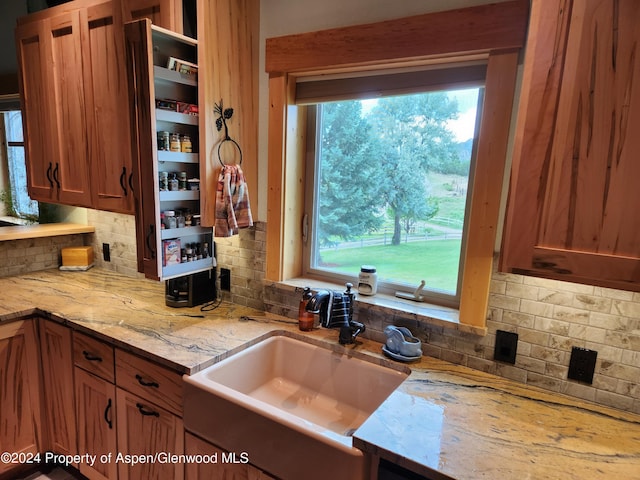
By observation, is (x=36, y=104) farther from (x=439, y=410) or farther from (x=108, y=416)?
(x=439, y=410)

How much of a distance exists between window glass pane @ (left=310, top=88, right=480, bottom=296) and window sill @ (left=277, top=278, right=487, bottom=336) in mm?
88

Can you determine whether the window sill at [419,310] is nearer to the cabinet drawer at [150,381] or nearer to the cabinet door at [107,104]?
the cabinet drawer at [150,381]

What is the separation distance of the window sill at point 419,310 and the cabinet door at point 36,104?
65.2 inches

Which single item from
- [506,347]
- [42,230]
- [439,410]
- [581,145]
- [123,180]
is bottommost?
[439,410]

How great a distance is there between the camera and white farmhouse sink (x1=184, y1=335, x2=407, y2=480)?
109 centimetres

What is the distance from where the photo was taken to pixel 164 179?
1.58 m

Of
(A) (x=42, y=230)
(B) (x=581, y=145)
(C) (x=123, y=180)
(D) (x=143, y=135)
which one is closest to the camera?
(B) (x=581, y=145)

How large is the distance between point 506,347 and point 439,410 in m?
0.40

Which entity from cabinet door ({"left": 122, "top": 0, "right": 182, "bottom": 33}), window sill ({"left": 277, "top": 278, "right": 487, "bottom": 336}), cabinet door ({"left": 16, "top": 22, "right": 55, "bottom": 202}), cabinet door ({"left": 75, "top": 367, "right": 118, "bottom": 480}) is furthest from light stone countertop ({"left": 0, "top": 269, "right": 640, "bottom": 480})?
cabinet door ({"left": 122, "top": 0, "right": 182, "bottom": 33})

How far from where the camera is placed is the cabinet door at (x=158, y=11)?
1.61m

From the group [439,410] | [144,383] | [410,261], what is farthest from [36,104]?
[439,410]

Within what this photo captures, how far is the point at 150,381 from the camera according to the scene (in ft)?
4.92

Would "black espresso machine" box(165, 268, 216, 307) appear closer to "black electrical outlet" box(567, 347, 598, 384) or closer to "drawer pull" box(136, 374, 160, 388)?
"drawer pull" box(136, 374, 160, 388)

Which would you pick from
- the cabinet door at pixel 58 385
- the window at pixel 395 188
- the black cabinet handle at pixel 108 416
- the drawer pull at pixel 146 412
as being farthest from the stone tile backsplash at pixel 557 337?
the cabinet door at pixel 58 385
